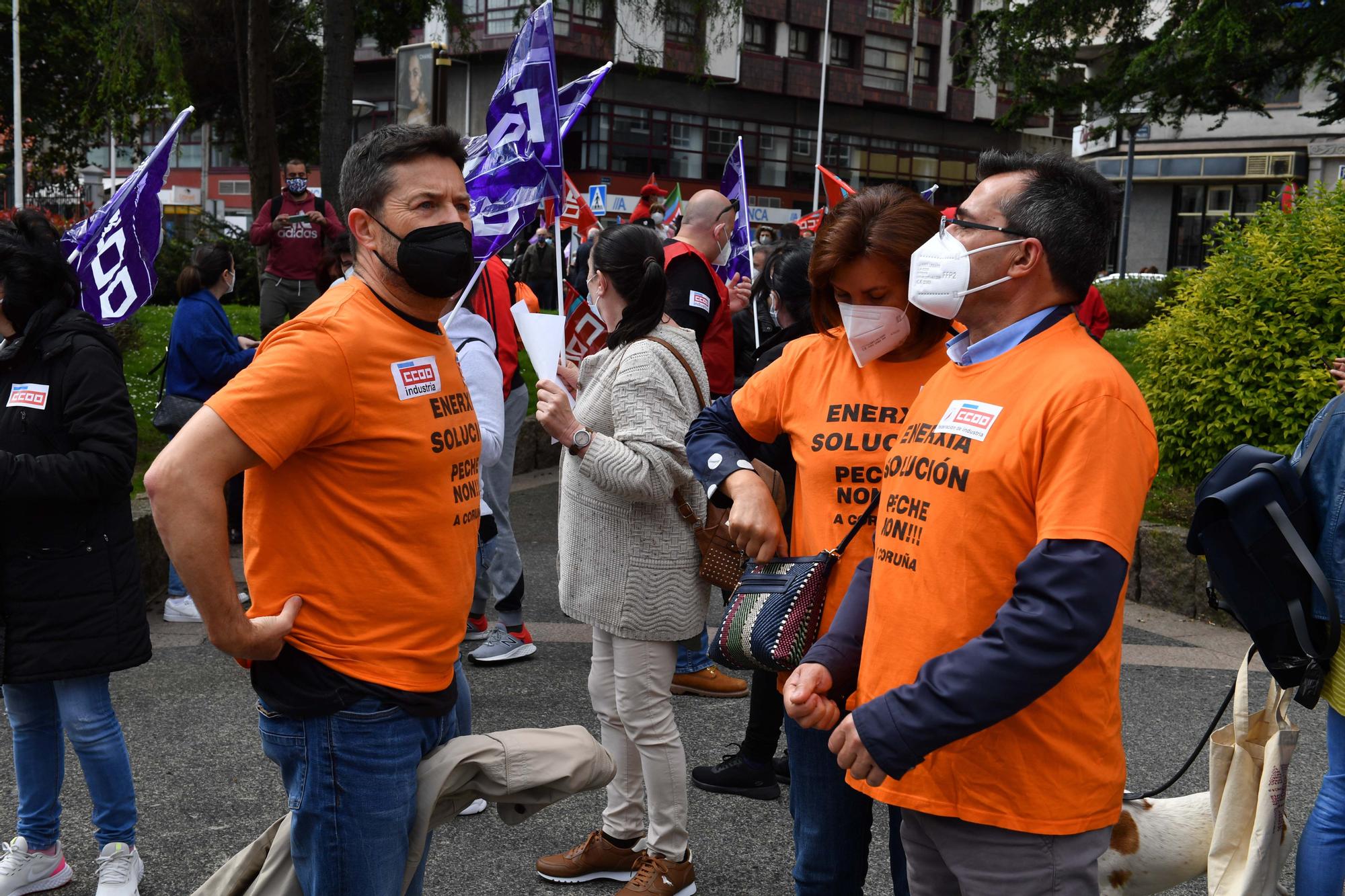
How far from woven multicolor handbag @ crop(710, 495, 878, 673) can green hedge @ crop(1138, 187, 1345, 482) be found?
4.81m

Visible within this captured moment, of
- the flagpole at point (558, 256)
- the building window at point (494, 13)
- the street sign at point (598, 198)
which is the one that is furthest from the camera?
the building window at point (494, 13)

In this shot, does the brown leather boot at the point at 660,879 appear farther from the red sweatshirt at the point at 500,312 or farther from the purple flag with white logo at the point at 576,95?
the red sweatshirt at the point at 500,312

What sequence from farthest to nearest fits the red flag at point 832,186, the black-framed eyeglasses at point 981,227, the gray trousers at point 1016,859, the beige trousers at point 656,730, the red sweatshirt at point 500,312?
the red flag at point 832,186, the red sweatshirt at point 500,312, the beige trousers at point 656,730, the black-framed eyeglasses at point 981,227, the gray trousers at point 1016,859

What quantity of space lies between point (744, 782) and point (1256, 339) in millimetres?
4055

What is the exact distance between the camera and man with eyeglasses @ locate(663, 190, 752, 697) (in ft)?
17.7

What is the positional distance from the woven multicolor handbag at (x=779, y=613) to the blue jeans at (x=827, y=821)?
7.9 inches

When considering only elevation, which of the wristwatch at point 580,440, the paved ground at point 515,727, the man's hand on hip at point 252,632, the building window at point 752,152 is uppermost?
the building window at point 752,152

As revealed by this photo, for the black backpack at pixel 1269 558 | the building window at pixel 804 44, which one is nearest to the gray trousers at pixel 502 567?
the black backpack at pixel 1269 558

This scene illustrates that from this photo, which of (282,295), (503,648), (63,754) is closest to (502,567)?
(503,648)

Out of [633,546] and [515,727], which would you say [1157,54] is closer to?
[515,727]

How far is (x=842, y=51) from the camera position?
4753 centimetres

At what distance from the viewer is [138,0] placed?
12281mm

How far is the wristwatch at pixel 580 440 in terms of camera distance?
3469 millimetres

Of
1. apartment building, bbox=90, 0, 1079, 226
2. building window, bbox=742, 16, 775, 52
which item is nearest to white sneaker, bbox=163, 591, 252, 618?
apartment building, bbox=90, 0, 1079, 226
